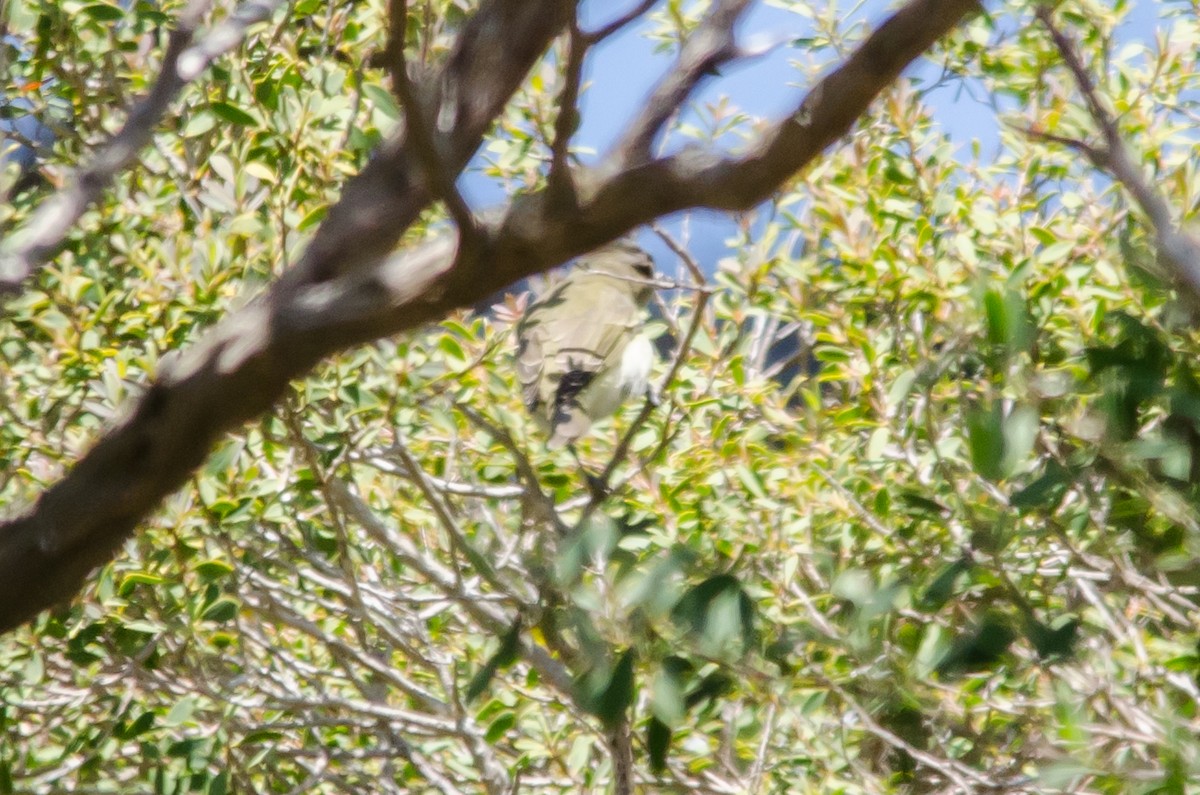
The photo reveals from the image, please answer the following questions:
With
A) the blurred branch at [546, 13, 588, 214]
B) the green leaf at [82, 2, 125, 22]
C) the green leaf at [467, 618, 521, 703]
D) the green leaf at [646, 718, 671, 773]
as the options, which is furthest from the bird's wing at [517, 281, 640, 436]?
the blurred branch at [546, 13, 588, 214]

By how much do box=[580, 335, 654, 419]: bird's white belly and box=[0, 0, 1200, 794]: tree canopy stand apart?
0.24m

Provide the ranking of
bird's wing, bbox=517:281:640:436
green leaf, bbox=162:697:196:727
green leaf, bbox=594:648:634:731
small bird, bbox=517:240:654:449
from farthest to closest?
bird's wing, bbox=517:281:640:436, small bird, bbox=517:240:654:449, green leaf, bbox=162:697:196:727, green leaf, bbox=594:648:634:731

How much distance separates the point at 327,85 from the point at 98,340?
2.70 feet

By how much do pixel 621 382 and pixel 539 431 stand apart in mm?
664

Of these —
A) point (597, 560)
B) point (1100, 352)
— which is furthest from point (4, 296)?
point (1100, 352)

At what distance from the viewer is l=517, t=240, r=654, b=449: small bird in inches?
170

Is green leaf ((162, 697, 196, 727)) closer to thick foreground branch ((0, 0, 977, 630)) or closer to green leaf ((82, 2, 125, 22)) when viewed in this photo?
thick foreground branch ((0, 0, 977, 630))

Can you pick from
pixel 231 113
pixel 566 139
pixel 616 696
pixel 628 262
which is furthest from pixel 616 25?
pixel 628 262

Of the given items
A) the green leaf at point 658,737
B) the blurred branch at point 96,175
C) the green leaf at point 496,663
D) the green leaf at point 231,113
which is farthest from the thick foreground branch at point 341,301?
the green leaf at point 231,113

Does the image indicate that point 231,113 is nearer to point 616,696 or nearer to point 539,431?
point 539,431

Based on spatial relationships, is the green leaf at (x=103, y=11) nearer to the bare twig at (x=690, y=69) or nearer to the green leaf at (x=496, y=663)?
the bare twig at (x=690, y=69)

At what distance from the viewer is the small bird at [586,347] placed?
14.2 feet

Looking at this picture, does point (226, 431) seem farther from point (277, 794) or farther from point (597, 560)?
point (277, 794)

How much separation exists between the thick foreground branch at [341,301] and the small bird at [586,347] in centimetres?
199
